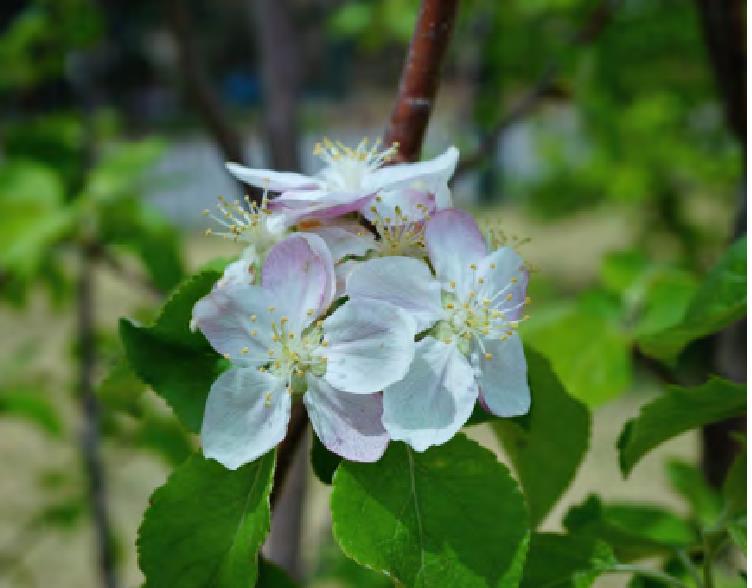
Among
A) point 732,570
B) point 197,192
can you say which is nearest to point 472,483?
point 732,570

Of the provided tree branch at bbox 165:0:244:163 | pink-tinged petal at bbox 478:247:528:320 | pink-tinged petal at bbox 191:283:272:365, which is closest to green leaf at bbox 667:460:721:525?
pink-tinged petal at bbox 478:247:528:320

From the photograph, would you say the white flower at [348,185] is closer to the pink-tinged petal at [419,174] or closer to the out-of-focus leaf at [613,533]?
the pink-tinged petal at [419,174]

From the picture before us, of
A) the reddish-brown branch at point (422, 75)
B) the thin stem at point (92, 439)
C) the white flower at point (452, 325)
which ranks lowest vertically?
the thin stem at point (92, 439)

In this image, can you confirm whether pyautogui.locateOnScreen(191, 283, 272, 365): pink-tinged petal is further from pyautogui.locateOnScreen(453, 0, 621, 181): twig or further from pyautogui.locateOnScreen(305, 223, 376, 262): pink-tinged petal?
pyautogui.locateOnScreen(453, 0, 621, 181): twig

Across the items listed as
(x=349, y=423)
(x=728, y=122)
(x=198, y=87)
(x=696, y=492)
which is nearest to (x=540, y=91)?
(x=728, y=122)

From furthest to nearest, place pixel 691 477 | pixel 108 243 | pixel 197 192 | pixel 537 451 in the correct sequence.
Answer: pixel 197 192
pixel 108 243
pixel 691 477
pixel 537 451

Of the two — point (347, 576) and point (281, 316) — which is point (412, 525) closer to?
point (281, 316)

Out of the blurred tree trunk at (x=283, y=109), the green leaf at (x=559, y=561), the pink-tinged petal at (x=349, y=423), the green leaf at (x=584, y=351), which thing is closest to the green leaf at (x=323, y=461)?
the pink-tinged petal at (x=349, y=423)
